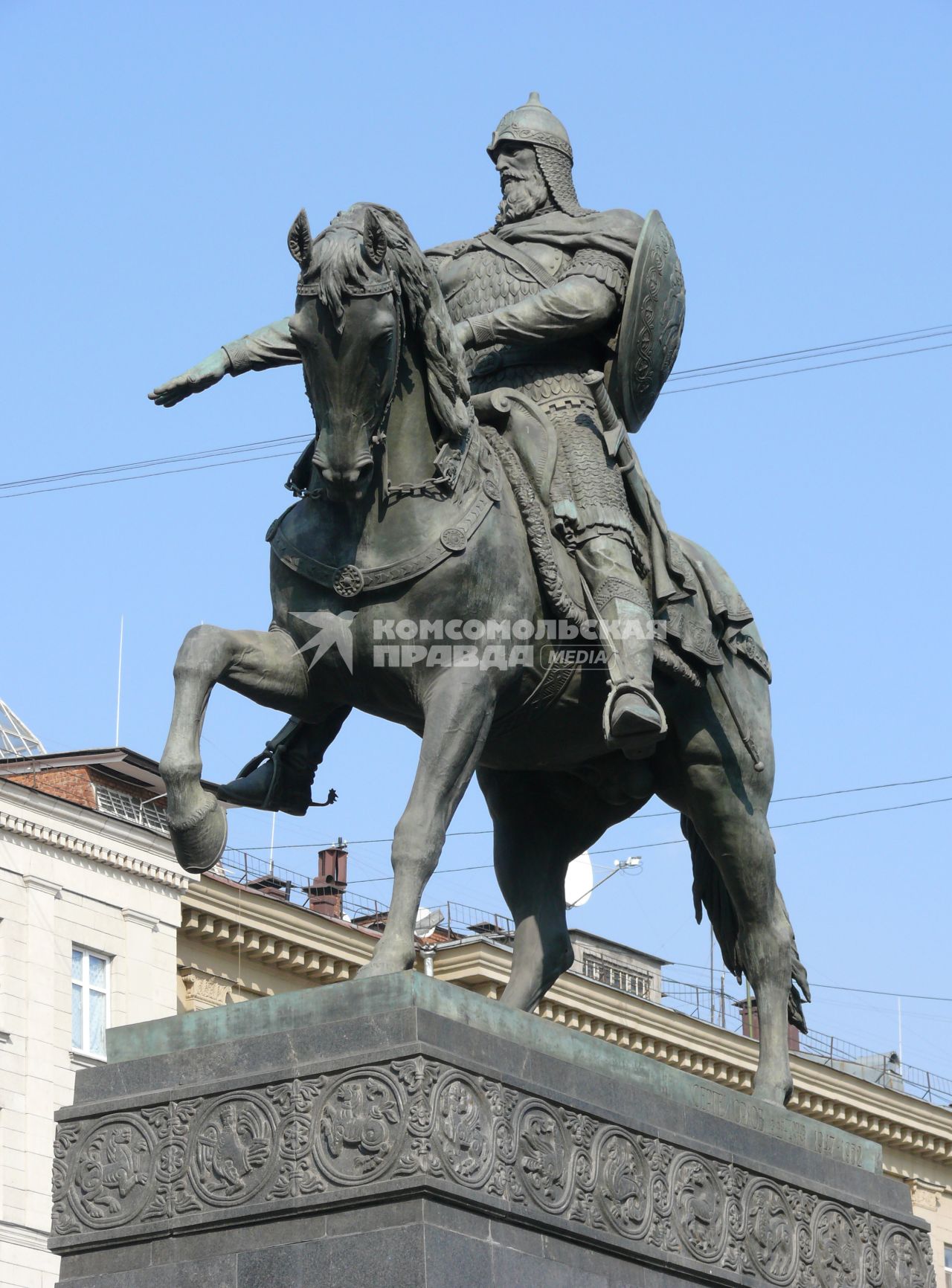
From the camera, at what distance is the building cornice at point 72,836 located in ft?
123

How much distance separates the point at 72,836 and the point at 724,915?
24728mm

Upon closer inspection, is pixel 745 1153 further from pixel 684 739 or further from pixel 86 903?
pixel 86 903

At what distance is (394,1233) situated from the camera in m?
10.8

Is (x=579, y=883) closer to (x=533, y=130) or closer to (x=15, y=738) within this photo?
(x=15, y=738)

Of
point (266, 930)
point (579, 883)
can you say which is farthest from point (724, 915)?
point (579, 883)

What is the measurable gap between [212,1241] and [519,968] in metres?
2.90

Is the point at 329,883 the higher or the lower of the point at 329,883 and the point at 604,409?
the higher

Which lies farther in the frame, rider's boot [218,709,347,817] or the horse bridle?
rider's boot [218,709,347,817]

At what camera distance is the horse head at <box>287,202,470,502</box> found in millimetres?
11633

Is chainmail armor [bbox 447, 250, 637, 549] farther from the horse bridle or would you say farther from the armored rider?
the horse bridle

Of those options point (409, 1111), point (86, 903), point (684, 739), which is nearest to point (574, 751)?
point (684, 739)

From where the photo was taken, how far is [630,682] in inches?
497

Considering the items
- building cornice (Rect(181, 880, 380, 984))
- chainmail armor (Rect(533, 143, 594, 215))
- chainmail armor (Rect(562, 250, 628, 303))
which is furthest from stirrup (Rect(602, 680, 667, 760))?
building cornice (Rect(181, 880, 380, 984))

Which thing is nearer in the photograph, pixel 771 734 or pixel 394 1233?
pixel 394 1233
